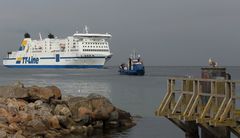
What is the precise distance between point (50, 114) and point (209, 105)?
10.2m

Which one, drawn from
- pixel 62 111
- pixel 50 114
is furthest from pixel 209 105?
pixel 62 111

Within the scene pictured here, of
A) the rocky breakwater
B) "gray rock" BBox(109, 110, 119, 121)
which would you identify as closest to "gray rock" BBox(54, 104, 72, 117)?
the rocky breakwater

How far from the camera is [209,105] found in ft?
44.9

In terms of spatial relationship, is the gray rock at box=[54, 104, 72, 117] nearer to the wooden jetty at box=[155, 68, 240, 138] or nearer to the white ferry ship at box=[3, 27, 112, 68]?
the wooden jetty at box=[155, 68, 240, 138]

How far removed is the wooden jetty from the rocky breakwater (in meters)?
6.84

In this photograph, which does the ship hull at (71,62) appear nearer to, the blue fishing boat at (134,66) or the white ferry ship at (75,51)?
the white ferry ship at (75,51)

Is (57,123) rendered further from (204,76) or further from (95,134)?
(204,76)

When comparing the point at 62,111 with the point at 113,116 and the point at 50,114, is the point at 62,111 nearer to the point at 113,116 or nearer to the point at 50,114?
the point at 50,114

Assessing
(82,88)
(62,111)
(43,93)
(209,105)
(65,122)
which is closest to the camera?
(209,105)

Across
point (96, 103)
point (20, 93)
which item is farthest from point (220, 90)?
point (20, 93)

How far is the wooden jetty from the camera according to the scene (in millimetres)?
13234

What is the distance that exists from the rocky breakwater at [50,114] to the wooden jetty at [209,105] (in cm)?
684

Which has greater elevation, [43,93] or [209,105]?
[209,105]

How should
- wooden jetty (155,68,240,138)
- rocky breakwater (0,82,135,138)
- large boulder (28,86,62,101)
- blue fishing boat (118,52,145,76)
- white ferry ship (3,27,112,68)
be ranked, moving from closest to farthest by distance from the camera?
wooden jetty (155,68,240,138)
rocky breakwater (0,82,135,138)
large boulder (28,86,62,101)
blue fishing boat (118,52,145,76)
white ferry ship (3,27,112,68)
